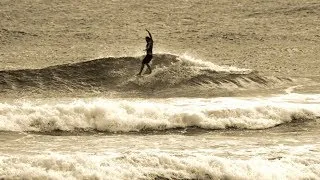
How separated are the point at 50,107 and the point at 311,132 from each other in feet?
19.3

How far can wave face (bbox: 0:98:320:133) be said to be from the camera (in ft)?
53.8

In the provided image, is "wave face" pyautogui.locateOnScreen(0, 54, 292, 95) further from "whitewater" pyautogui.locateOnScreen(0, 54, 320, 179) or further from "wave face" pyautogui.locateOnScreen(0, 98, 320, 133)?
"wave face" pyautogui.locateOnScreen(0, 98, 320, 133)

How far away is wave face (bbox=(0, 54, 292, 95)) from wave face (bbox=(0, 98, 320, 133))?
126 inches

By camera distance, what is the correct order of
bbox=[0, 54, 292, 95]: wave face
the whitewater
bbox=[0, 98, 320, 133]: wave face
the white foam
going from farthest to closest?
bbox=[0, 54, 292, 95]: wave face
bbox=[0, 98, 320, 133]: wave face
the whitewater
the white foam

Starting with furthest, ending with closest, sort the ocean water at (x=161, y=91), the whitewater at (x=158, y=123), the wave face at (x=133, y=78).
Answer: the wave face at (x=133, y=78), the ocean water at (x=161, y=91), the whitewater at (x=158, y=123)

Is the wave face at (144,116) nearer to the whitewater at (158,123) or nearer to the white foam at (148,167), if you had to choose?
the whitewater at (158,123)

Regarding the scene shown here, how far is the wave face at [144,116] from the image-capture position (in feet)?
53.8

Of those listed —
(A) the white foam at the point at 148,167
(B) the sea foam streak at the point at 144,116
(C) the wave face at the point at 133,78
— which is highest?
(C) the wave face at the point at 133,78

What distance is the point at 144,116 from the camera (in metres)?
17.5

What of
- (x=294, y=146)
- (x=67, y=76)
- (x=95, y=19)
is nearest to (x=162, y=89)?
(x=67, y=76)

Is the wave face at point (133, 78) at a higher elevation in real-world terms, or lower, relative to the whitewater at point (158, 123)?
higher

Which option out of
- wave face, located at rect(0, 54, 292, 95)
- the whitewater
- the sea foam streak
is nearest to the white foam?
the whitewater

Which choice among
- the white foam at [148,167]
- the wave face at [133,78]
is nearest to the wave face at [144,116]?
the wave face at [133,78]

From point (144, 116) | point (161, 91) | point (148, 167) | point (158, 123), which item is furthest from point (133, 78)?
point (148, 167)
